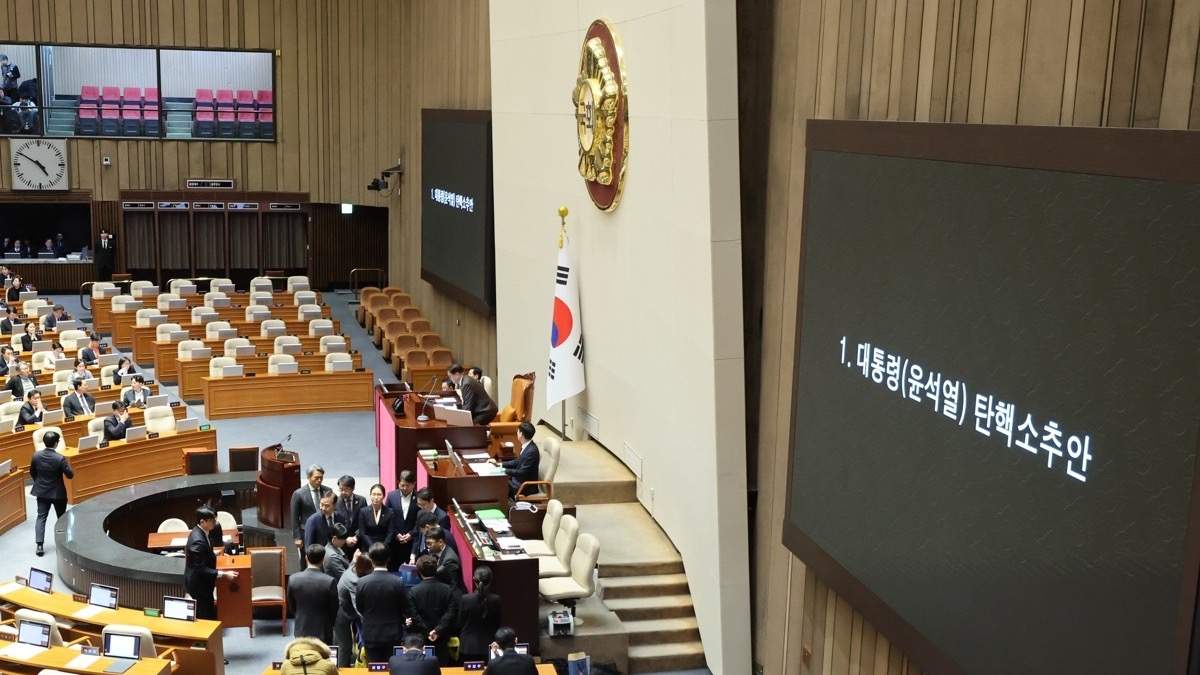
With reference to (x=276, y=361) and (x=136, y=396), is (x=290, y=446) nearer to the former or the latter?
(x=136, y=396)

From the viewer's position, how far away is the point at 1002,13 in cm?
699

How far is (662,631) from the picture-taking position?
37.6 ft

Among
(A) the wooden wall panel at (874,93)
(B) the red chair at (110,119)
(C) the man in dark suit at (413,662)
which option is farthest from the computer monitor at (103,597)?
(B) the red chair at (110,119)

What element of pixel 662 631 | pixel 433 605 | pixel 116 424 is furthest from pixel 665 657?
pixel 116 424

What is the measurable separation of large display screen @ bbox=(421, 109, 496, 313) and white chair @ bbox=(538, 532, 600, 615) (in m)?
8.25

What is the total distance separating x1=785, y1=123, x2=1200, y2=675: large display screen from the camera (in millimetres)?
5500

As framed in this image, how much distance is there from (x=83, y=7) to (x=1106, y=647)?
83.6 feet

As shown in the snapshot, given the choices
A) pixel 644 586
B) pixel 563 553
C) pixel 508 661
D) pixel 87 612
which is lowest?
pixel 644 586

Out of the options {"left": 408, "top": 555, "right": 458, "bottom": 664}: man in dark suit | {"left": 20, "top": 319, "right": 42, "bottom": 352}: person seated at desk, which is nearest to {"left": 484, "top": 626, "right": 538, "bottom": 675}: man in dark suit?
{"left": 408, "top": 555, "right": 458, "bottom": 664}: man in dark suit

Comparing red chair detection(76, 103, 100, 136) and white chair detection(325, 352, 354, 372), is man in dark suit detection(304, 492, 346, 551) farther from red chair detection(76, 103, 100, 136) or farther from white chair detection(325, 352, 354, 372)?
red chair detection(76, 103, 100, 136)

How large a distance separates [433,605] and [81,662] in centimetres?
244

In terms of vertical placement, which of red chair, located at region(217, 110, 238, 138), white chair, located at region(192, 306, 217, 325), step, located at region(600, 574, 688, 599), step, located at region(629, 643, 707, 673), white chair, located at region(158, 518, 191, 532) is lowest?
step, located at region(629, 643, 707, 673)

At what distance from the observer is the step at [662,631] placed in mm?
11398

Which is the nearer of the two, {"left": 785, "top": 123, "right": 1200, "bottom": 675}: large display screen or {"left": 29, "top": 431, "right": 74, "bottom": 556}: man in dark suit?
{"left": 785, "top": 123, "right": 1200, "bottom": 675}: large display screen
